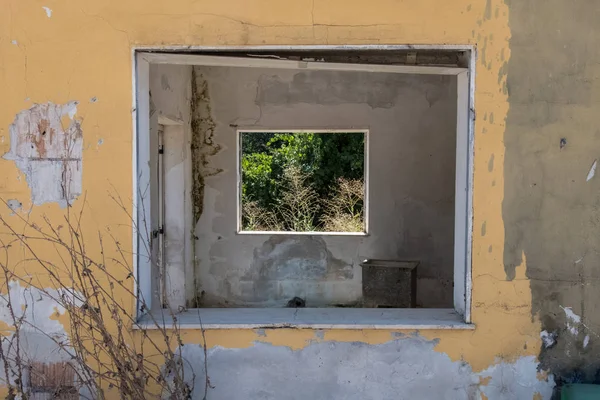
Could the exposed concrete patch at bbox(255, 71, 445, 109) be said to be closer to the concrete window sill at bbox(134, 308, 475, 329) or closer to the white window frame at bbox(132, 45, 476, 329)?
the white window frame at bbox(132, 45, 476, 329)

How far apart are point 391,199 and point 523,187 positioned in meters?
3.33

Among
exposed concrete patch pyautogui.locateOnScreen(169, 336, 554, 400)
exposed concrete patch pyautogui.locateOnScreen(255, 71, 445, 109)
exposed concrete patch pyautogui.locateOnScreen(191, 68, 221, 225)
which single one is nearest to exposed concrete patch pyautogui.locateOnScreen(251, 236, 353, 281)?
exposed concrete patch pyautogui.locateOnScreen(191, 68, 221, 225)

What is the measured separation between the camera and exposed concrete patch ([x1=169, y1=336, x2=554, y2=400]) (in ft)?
9.18

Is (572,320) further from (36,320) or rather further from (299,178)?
(299,178)

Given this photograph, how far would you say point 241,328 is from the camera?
2.82 m

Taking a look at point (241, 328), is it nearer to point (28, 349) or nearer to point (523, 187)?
point (28, 349)

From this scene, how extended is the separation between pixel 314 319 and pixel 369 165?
3441mm

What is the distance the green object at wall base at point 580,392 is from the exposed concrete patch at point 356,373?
15cm

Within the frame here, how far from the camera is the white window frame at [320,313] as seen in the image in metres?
2.79

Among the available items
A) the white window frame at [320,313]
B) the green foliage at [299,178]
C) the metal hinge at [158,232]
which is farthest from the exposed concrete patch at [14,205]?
the green foliage at [299,178]

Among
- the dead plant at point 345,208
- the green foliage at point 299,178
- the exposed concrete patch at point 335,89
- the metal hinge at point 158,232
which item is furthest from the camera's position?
the green foliage at point 299,178

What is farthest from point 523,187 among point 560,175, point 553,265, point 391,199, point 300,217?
point 300,217

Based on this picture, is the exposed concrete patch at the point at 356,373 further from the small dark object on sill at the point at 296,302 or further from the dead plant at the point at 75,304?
the small dark object on sill at the point at 296,302

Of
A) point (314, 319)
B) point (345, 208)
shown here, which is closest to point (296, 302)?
point (314, 319)
